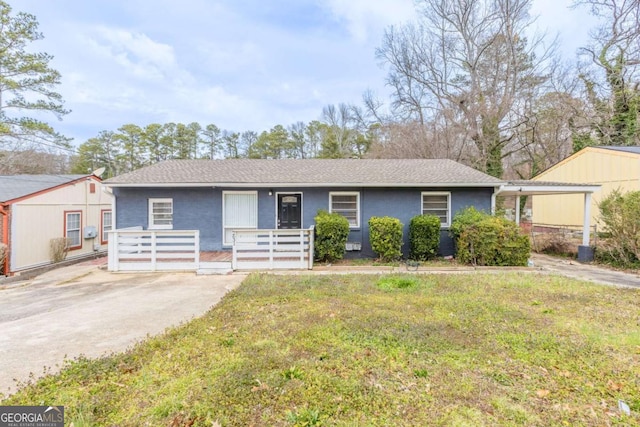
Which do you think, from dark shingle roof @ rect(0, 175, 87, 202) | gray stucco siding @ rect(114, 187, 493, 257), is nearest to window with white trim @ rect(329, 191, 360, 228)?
gray stucco siding @ rect(114, 187, 493, 257)

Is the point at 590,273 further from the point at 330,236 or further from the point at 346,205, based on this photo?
the point at 330,236

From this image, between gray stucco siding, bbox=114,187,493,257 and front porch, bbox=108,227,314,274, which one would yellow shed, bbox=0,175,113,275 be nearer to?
gray stucco siding, bbox=114,187,493,257

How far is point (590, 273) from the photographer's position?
26.1 ft

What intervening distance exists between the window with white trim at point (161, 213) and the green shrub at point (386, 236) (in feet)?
22.2

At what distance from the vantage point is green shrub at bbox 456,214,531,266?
832 cm

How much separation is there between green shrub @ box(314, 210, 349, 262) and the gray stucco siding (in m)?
1.08

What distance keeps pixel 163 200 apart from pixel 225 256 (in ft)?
10.1

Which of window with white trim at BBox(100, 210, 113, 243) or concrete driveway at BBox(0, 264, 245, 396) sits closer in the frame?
concrete driveway at BBox(0, 264, 245, 396)

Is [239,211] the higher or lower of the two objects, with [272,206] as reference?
lower

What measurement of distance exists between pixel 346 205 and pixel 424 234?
8.62ft

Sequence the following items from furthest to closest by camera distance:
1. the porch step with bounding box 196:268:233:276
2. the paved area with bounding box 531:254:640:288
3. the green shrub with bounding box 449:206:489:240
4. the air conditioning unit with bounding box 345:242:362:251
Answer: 1. the air conditioning unit with bounding box 345:242:362:251
2. the green shrub with bounding box 449:206:489:240
3. the porch step with bounding box 196:268:233:276
4. the paved area with bounding box 531:254:640:288

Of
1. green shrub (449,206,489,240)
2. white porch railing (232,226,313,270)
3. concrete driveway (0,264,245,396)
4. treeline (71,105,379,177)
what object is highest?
treeline (71,105,379,177)

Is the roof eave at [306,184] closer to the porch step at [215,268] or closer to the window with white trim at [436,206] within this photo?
the window with white trim at [436,206]

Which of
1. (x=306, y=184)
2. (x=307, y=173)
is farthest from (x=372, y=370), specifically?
(x=307, y=173)
